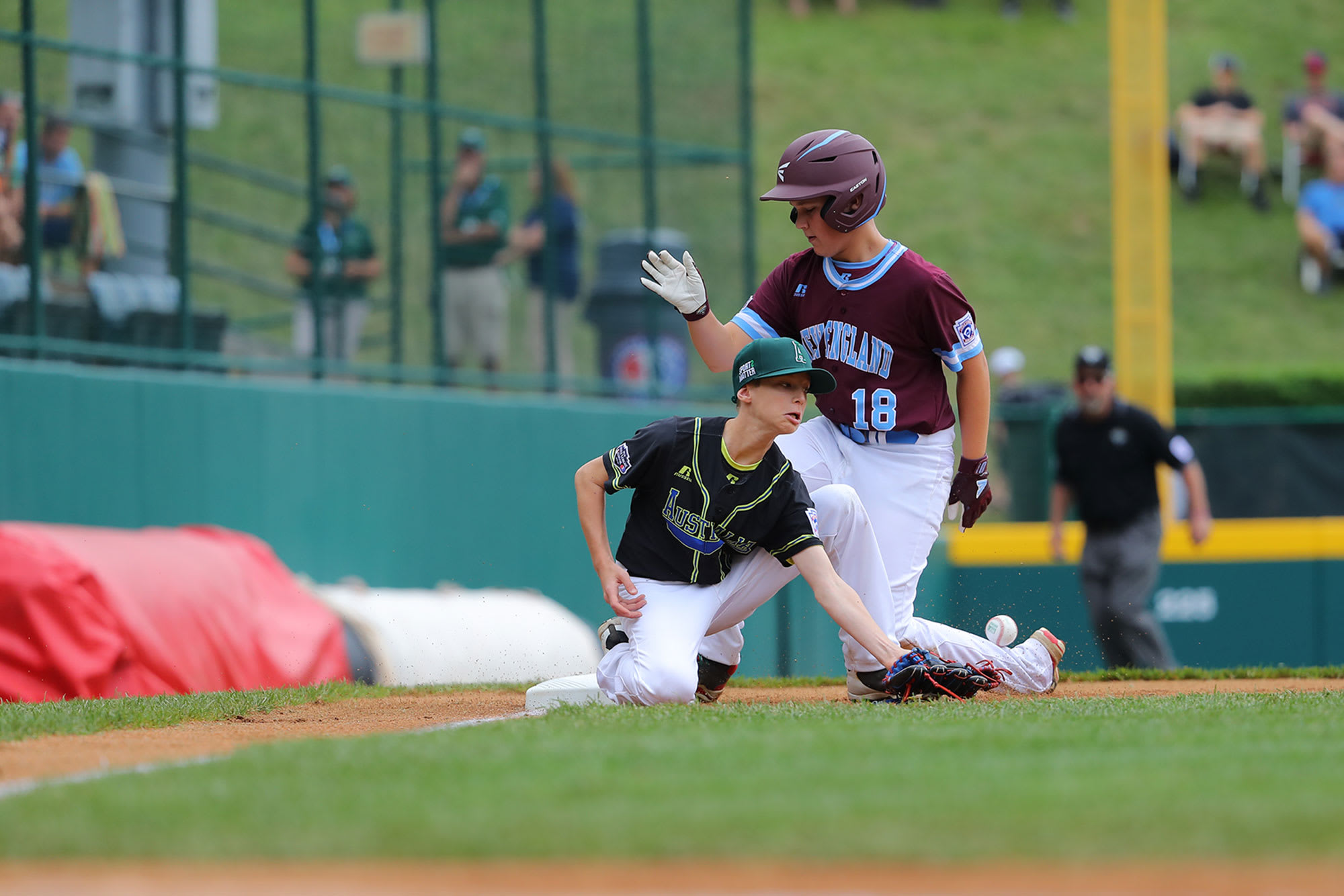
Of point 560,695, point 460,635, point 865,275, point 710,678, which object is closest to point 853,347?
point 865,275

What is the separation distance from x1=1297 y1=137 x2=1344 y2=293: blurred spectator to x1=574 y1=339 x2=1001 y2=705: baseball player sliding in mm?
21720

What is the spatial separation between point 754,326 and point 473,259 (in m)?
6.62

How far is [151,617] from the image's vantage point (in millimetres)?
8492

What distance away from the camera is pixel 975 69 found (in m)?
36.3

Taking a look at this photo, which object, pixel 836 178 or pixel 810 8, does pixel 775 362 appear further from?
pixel 810 8

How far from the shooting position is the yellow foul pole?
13977 mm

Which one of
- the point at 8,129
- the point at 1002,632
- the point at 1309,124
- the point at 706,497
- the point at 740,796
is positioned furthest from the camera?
the point at 1309,124

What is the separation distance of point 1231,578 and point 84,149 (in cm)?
886

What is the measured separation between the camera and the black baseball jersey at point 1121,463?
35.6 feet

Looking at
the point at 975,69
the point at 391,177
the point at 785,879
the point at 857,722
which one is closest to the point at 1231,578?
the point at 391,177

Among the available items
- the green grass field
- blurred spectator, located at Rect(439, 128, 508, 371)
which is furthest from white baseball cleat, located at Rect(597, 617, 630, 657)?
blurred spectator, located at Rect(439, 128, 508, 371)

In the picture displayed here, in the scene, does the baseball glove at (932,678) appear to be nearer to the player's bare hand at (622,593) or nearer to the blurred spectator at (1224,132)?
the player's bare hand at (622,593)

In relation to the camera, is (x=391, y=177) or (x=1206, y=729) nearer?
(x=1206, y=729)

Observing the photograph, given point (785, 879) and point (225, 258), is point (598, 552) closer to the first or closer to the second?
point (785, 879)
